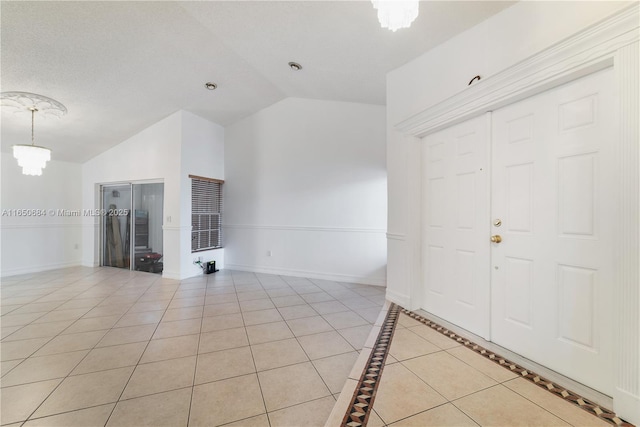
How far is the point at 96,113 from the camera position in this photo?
408 centimetres

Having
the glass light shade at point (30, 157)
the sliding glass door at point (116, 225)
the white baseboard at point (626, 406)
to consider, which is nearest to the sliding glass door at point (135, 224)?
the sliding glass door at point (116, 225)

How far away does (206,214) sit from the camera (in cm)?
526

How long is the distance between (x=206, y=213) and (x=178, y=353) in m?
3.52

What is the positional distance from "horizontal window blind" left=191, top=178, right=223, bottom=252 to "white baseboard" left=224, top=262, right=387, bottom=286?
701 mm

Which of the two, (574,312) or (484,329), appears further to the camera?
(484,329)

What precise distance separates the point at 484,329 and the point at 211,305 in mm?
3128

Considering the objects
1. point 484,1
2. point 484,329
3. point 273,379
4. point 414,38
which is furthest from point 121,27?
point 484,329

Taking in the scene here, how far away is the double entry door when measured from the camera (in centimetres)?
159

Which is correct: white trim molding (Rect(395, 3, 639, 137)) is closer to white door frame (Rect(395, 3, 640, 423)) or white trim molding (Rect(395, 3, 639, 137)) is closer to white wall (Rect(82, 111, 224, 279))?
white door frame (Rect(395, 3, 640, 423))

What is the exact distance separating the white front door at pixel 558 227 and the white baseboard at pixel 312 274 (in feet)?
7.12

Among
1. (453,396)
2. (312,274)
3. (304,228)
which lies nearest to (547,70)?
(453,396)

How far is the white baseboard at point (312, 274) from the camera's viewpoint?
4.30 m

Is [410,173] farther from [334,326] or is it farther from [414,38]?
[334,326]

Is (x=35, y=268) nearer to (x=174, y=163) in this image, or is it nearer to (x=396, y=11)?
(x=174, y=163)
